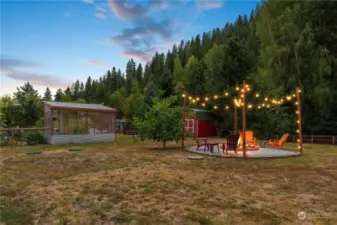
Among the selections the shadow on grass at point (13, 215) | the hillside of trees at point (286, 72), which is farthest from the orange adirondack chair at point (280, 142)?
the shadow on grass at point (13, 215)

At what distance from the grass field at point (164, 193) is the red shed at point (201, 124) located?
47.9ft

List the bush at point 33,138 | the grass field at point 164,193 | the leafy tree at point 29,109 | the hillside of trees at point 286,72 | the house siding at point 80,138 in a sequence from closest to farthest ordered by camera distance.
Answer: the grass field at point 164,193
the bush at point 33,138
the house siding at point 80,138
the hillside of trees at point 286,72
the leafy tree at point 29,109

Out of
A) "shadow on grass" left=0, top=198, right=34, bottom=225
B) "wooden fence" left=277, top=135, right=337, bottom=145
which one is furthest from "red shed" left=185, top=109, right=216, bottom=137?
"shadow on grass" left=0, top=198, right=34, bottom=225

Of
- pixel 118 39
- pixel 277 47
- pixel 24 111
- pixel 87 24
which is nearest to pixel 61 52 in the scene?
pixel 87 24

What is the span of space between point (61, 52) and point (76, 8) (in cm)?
391

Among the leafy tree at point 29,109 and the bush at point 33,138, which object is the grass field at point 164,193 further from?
the leafy tree at point 29,109

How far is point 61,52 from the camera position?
14062mm

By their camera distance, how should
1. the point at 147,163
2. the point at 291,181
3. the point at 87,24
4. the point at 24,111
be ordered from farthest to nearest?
the point at 24,111
the point at 87,24
the point at 147,163
the point at 291,181

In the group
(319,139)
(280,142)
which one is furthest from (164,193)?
(319,139)

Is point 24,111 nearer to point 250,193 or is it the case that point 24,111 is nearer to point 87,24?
point 87,24

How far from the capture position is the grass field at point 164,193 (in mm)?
3605

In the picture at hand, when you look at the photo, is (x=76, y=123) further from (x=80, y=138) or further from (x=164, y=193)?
(x=164, y=193)

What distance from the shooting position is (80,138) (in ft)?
49.8

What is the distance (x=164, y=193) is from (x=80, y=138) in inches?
475
